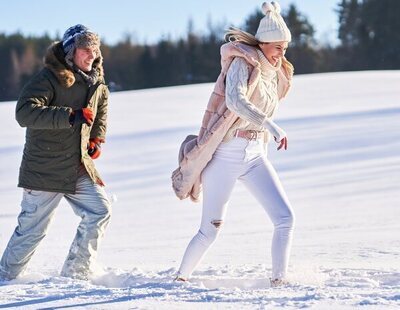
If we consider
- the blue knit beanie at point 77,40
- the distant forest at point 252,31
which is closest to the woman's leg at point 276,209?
the blue knit beanie at point 77,40

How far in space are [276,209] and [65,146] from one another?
1.36m

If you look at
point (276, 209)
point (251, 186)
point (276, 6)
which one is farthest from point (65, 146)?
point (276, 6)

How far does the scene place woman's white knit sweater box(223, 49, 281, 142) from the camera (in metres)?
4.55

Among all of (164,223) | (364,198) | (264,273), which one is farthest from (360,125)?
(264,273)

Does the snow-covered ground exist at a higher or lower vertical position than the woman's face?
lower

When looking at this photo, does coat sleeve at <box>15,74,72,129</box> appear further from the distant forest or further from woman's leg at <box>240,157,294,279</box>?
the distant forest

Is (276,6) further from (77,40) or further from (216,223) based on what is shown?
(216,223)

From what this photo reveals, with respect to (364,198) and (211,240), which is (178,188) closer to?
(211,240)

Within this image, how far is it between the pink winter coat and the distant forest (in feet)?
135

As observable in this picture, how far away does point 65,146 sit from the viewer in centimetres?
515

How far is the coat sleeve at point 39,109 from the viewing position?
482cm

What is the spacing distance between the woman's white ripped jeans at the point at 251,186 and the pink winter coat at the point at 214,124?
67 millimetres

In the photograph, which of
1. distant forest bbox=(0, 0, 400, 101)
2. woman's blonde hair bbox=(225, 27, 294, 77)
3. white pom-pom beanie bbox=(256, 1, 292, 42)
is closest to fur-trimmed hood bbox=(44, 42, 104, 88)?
woman's blonde hair bbox=(225, 27, 294, 77)

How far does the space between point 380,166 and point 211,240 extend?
17.9 feet
